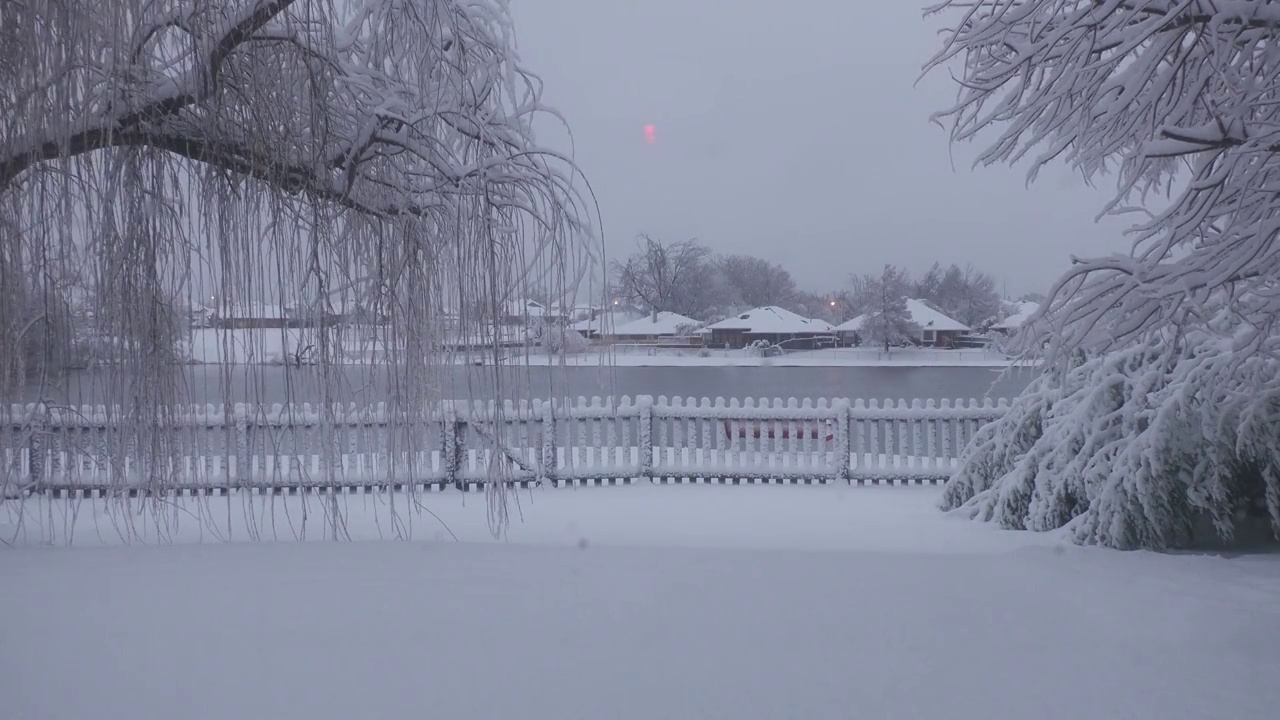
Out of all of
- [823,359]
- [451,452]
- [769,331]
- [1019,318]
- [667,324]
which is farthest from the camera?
[667,324]

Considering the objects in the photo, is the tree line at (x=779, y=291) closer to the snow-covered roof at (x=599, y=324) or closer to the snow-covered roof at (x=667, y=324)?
the snow-covered roof at (x=667, y=324)

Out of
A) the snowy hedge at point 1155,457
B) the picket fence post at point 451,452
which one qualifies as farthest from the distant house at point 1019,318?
the picket fence post at point 451,452

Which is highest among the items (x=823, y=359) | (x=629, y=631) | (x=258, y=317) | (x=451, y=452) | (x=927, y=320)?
(x=927, y=320)

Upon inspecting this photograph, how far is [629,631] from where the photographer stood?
3619 mm

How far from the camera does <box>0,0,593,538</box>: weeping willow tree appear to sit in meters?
3.00

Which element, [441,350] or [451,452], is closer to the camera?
[441,350]

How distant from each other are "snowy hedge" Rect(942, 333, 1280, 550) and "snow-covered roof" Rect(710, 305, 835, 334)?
42.7 m

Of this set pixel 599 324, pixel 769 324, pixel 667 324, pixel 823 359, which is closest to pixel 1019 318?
pixel 599 324

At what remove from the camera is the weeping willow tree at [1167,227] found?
307cm

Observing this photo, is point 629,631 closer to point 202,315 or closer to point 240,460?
point 202,315

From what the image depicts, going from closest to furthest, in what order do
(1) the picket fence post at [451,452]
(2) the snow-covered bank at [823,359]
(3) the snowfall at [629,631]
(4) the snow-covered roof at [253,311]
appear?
(3) the snowfall at [629,631] → (4) the snow-covered roof at [253,311] → (1) the picket fence post at [451,452] → (2) the snow-covered bank at [823,359]

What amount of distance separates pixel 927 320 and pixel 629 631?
155ft

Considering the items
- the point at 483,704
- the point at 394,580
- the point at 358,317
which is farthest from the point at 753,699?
the point at 358,317

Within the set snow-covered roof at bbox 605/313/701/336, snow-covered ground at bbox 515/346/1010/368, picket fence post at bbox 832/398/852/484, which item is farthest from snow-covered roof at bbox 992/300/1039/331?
snow-covered roof at bbox 605/313/701/336
